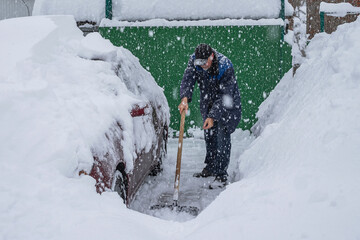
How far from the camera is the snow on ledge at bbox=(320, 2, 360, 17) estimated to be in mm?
9008

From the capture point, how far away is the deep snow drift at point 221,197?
2.28 metres

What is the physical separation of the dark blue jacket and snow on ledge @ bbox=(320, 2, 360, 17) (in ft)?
15.0

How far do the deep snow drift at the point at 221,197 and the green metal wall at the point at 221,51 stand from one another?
4757 mm

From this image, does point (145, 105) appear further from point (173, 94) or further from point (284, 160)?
point (173, 94)

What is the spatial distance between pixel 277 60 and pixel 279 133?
4.55 m

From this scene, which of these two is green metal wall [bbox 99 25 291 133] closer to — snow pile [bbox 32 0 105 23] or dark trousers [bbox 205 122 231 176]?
snow pile [bbox 32 0 105 23]

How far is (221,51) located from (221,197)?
564cm

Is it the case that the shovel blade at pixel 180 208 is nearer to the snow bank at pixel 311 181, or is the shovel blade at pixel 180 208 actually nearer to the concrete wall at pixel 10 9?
the snow bank at pixel 311 181

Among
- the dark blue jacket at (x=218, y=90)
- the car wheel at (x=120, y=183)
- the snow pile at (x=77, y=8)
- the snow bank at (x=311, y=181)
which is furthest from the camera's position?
the snow pile at (x=77, y=8)

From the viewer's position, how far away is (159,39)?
8.59 metres

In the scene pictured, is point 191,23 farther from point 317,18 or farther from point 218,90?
point 218,90

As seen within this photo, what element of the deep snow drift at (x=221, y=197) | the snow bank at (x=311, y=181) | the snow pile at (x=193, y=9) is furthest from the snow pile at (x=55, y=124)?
the snow pile at (x=193, y=9)

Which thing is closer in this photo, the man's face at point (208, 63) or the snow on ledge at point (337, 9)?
the man's face at point (208, 63)


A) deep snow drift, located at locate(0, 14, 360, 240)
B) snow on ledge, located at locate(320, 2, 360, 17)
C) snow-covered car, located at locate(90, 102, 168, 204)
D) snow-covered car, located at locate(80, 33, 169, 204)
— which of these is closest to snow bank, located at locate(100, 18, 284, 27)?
snow on ledge, located at locate(320, 2, 360, 17)
